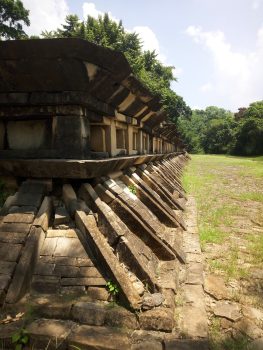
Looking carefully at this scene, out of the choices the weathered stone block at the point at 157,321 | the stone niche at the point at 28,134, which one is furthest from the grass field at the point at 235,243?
the stone niche at the point at 28,134

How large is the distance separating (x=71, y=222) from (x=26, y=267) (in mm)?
751

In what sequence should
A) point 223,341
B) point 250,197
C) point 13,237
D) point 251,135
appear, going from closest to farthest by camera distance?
point 223,341 < point 13,237 < point 250,197 < point 251,135

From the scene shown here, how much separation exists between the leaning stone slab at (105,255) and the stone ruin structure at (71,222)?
1 cm

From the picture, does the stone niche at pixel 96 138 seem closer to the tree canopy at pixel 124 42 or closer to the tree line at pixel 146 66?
the tree line at pixel 146 66

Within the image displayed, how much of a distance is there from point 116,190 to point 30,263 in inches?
61.4

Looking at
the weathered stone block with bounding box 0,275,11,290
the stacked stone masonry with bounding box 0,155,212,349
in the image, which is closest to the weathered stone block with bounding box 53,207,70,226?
the stacked stone masonry with bounding box 0,155,212,349

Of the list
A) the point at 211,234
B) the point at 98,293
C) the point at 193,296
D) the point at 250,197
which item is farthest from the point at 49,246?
the point at 250,197

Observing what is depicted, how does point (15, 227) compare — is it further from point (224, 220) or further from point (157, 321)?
point (224, 220)

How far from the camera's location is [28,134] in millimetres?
3727

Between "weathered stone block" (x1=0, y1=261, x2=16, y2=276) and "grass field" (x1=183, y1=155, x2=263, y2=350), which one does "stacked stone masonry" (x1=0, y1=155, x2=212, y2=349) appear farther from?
"grass field" (x1=183, y1=155, x2=263, y2=350)

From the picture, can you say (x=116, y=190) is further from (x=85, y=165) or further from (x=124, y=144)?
(x=124, y=144)

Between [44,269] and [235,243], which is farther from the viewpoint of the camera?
[235,243]

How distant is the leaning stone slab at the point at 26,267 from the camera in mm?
2426

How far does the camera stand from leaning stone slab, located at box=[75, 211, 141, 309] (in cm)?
251
